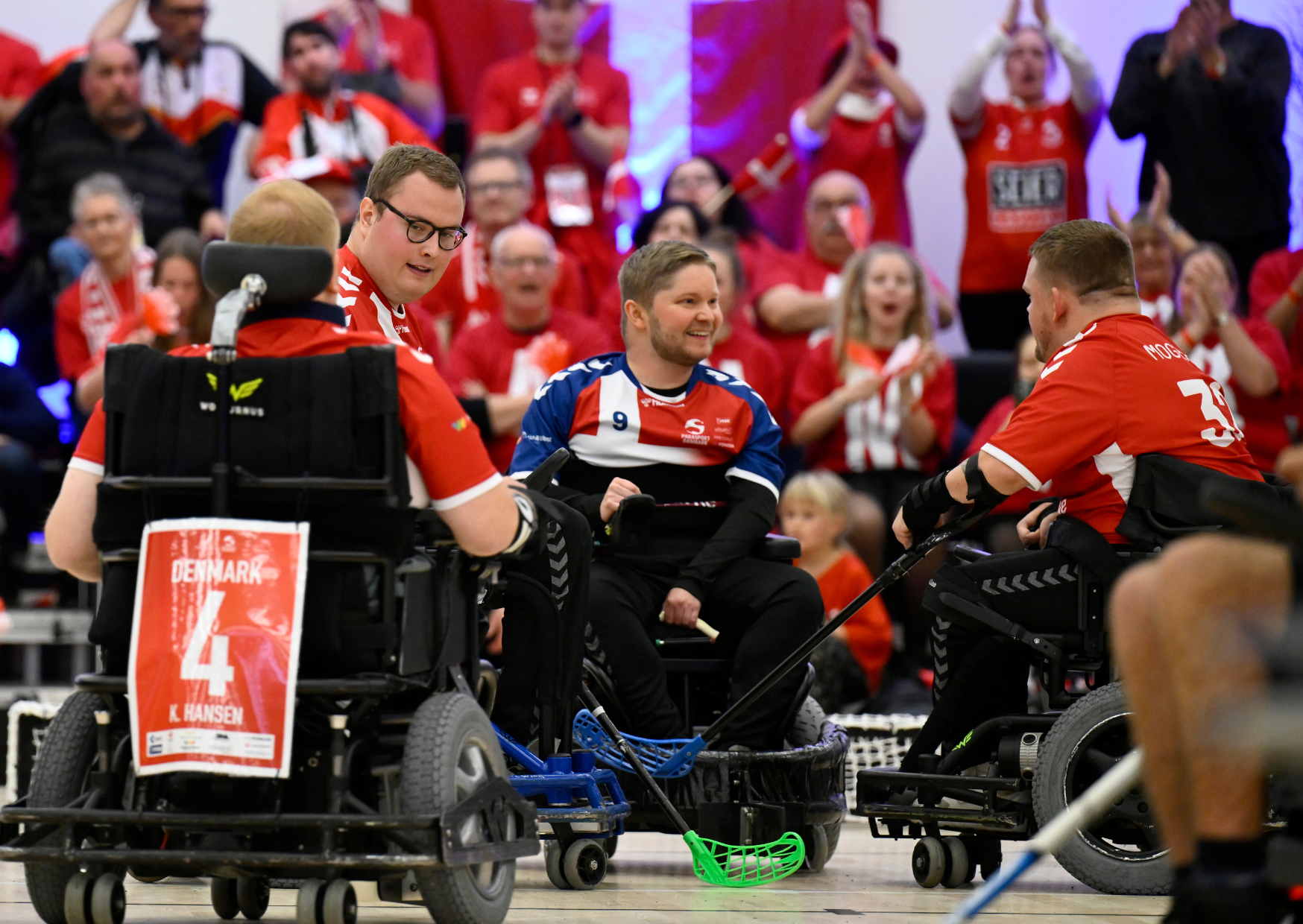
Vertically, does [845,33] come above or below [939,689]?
above

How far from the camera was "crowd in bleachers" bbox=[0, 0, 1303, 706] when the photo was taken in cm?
626

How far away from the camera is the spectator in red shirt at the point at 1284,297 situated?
6598mm

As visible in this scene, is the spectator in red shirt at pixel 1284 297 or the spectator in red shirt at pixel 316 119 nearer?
the spectator in red shirt at pixel 1284 297

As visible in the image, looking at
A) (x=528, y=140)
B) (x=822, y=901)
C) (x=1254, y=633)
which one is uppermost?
(x=528, y=140)

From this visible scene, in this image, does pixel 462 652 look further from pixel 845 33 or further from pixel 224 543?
pixel 845 33

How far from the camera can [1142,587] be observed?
2051 millimetres

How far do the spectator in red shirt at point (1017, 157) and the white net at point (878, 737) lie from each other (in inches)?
118

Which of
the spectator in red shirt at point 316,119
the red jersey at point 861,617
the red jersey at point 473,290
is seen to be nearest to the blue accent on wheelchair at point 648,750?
the red jersey at point 861,617

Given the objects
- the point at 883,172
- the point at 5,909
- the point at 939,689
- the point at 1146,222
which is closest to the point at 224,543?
the point at 5,909

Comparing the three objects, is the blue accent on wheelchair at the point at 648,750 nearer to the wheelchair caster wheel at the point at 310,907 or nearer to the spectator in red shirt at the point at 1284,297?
the wheelchair caster wheel at the point at 310,907

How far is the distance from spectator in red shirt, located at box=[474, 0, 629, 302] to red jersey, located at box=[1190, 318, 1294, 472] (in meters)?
2.71

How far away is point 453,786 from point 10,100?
5.88 metres

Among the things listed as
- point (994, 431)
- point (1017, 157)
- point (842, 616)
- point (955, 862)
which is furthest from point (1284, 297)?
point (842, 616)

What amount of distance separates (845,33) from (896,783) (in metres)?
5.07
